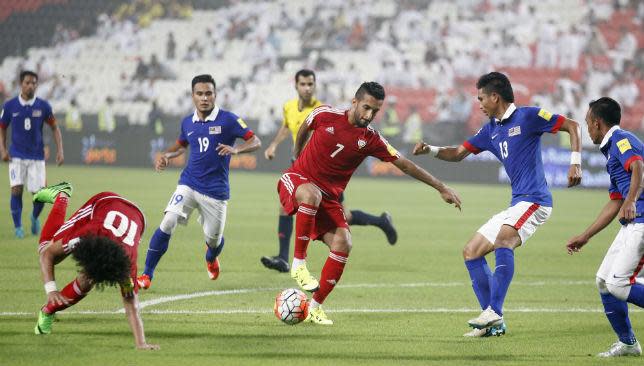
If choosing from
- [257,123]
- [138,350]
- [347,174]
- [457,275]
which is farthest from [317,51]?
[138,350]

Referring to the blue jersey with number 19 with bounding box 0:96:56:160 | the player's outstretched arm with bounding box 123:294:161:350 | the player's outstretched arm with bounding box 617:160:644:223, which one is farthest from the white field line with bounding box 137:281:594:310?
the blue jersey with number 19 with bounding box 0:96:56:160

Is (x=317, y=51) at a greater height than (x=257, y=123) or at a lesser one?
greater

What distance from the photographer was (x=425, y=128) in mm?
29516

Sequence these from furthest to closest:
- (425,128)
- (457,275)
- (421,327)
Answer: (425,128), (457,275), (421,327)

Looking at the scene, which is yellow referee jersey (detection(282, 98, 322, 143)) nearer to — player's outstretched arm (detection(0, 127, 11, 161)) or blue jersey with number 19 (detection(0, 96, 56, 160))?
blue jersey with number 19 (detection(0, 96, 56, 160))

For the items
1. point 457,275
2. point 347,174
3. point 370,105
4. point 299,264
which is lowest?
point 457,275

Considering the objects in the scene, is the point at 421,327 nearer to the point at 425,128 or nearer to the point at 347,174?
the point at 347,174

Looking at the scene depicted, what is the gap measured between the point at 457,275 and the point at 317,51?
2294 cm

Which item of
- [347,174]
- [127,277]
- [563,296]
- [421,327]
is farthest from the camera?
[563,296]

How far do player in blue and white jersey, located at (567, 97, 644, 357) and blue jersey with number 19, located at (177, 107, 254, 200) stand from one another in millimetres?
4044

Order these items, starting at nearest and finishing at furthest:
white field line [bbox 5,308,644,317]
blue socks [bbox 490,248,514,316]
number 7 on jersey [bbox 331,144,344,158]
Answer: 1. blue socks [bbox 490,248,514,316]
2. white field line [bbox 5,308,644,317]
3. number 7 on jersey [bbox 331,144,344,158]

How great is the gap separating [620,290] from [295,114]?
6.50 metres

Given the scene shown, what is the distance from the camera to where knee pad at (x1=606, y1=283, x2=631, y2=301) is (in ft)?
21.5

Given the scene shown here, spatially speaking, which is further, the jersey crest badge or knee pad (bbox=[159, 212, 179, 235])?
knee pad (bbox=[159, 212, 179, 235])
